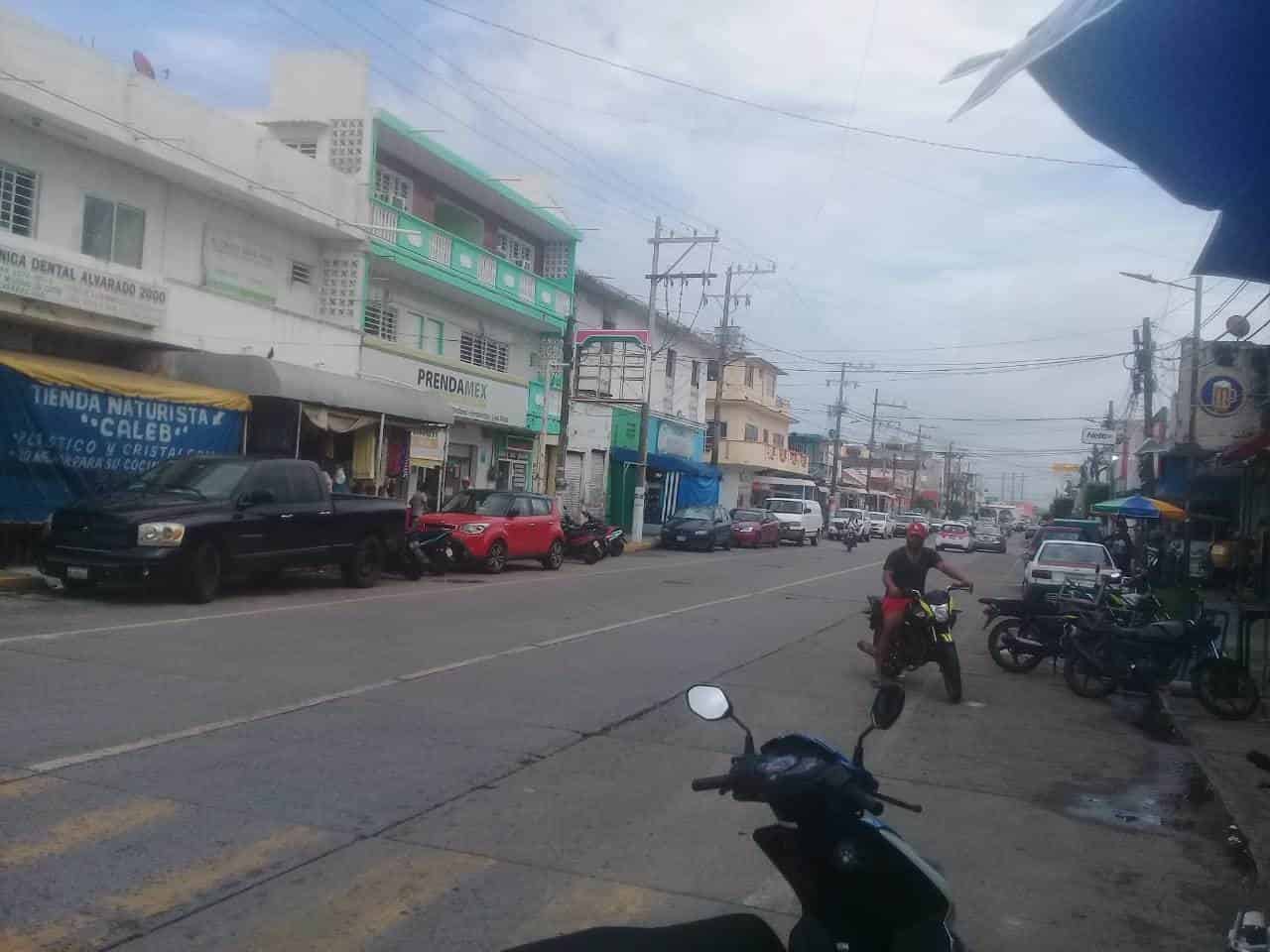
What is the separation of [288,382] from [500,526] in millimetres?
5069

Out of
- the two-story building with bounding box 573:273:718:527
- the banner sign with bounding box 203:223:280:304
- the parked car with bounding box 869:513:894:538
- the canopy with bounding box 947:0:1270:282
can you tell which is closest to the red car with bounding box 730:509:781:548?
the two-story building with bounding box 573:273:718:527

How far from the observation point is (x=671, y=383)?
49.0m

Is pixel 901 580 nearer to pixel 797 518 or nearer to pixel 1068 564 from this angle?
pixel 1068 564

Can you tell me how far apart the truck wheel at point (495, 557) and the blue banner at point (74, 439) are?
599 centimetres

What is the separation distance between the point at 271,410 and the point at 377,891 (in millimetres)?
17744

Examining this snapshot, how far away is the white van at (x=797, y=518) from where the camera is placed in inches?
1859

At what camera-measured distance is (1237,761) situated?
8.61 metres

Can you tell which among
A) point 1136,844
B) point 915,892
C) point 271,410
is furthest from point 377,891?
point 271,410

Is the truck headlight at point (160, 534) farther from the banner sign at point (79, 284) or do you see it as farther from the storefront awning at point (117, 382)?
the banner sign at point (79, 284)

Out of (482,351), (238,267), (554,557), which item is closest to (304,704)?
(238,267)

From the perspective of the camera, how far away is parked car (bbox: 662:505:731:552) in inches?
1465

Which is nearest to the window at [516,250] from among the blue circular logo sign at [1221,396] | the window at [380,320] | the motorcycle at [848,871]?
the window at [380,320]

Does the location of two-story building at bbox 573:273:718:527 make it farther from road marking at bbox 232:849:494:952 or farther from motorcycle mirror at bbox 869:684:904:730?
motorcycle mirror at bbox 869:684:904:730

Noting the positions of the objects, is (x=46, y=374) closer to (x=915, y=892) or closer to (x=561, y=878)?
(x=561, y=878)
